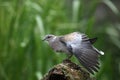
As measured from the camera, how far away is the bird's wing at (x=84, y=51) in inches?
78.8

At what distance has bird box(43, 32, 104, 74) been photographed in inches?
79.0

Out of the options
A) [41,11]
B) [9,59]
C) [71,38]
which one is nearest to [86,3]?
[41,11]

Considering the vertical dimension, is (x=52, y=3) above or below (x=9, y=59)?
above

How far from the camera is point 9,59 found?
3922mm

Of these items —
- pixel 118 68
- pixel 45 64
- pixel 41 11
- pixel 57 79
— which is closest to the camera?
pixel 57 79

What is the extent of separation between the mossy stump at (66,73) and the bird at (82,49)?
49mm

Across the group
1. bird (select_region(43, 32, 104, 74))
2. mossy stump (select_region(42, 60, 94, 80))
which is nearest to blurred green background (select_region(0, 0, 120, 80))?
bird (select_region(43, 32, 104, 74))

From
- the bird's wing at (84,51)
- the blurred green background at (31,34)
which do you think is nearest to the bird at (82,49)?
the bird's wing at (84,51)

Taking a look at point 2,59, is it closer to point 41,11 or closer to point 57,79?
point 41,11

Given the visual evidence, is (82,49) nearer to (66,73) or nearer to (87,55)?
(87,55)

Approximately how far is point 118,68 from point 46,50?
1.13m

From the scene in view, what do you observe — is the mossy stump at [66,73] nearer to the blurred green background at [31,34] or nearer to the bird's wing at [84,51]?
the bird's wing at [84,51]

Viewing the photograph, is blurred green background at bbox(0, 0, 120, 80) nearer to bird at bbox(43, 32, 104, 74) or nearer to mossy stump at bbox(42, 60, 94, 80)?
bird at bbox(43, 32, 104, 74)

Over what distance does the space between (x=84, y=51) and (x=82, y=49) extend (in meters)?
0.02
